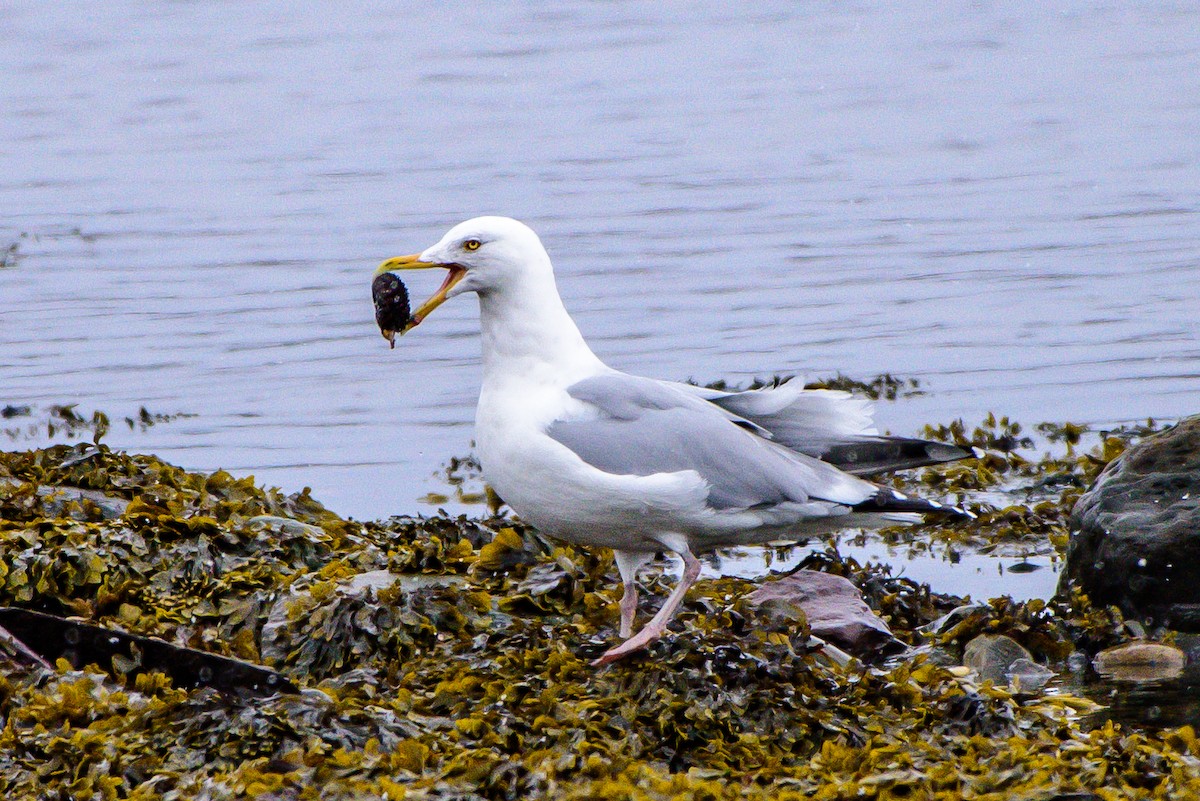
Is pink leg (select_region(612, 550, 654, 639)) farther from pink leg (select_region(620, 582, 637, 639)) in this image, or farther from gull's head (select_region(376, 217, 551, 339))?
gull's head (select_region(376, 217, 551, 339))

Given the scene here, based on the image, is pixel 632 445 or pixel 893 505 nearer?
pixel 632 445

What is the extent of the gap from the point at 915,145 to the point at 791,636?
14.4 meters

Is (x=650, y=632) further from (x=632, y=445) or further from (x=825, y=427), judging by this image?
(x=825, y=427)

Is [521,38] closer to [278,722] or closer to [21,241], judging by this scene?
[21,241]

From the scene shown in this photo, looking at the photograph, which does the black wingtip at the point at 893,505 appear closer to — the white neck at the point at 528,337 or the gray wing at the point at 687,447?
the gray wing at the point at 687,447

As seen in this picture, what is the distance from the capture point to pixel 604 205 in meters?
16.7

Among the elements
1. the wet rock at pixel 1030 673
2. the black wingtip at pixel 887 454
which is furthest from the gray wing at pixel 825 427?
the wet rock at pixel 1030 673

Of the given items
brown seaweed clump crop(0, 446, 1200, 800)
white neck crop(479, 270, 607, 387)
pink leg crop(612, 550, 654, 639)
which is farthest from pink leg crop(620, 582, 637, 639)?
white neck crop(479, 270, 607, 387)

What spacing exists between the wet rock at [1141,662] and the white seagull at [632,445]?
0.93 metres

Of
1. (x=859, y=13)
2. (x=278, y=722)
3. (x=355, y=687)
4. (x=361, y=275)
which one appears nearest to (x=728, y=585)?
(x=355, y=687)

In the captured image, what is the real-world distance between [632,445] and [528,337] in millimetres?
516

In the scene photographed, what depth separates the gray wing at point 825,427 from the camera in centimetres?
577

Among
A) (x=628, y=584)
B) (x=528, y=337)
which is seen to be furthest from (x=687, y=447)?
(x=528, y=337)

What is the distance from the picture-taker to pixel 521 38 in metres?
26.6
